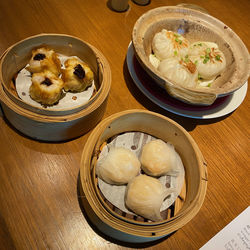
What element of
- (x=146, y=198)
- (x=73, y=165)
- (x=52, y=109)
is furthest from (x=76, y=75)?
(x=146, y=198)

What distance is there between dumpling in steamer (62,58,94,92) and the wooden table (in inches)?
7.8

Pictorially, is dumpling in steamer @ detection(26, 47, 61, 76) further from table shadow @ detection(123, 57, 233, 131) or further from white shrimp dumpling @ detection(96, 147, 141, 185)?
white shrimp dumpling @ detection(96, 147, 141, 185)

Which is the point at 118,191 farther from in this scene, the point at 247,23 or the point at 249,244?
the point at 247,23

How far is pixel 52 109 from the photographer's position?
978mm

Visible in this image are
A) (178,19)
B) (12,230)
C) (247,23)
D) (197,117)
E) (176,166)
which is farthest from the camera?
(247,23)

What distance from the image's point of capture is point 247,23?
199 cm

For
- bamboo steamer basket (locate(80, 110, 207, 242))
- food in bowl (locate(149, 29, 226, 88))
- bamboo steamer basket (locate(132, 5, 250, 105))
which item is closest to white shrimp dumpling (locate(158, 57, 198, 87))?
food in bowl (locate(149, 29, 226, 88))

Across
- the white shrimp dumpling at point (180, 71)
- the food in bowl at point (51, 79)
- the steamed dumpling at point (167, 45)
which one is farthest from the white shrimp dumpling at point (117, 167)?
the steamed dumpling at point (167, 45)

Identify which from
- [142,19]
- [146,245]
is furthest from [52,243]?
[142,19]

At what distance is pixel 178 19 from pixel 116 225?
1.29 meters

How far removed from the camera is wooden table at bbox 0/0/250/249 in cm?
96

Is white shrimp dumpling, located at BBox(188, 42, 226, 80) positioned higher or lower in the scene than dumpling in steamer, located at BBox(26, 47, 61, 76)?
higher

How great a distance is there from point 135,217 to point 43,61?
0.85 m

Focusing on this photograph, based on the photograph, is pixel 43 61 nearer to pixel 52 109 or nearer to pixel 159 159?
pixel 52 109
